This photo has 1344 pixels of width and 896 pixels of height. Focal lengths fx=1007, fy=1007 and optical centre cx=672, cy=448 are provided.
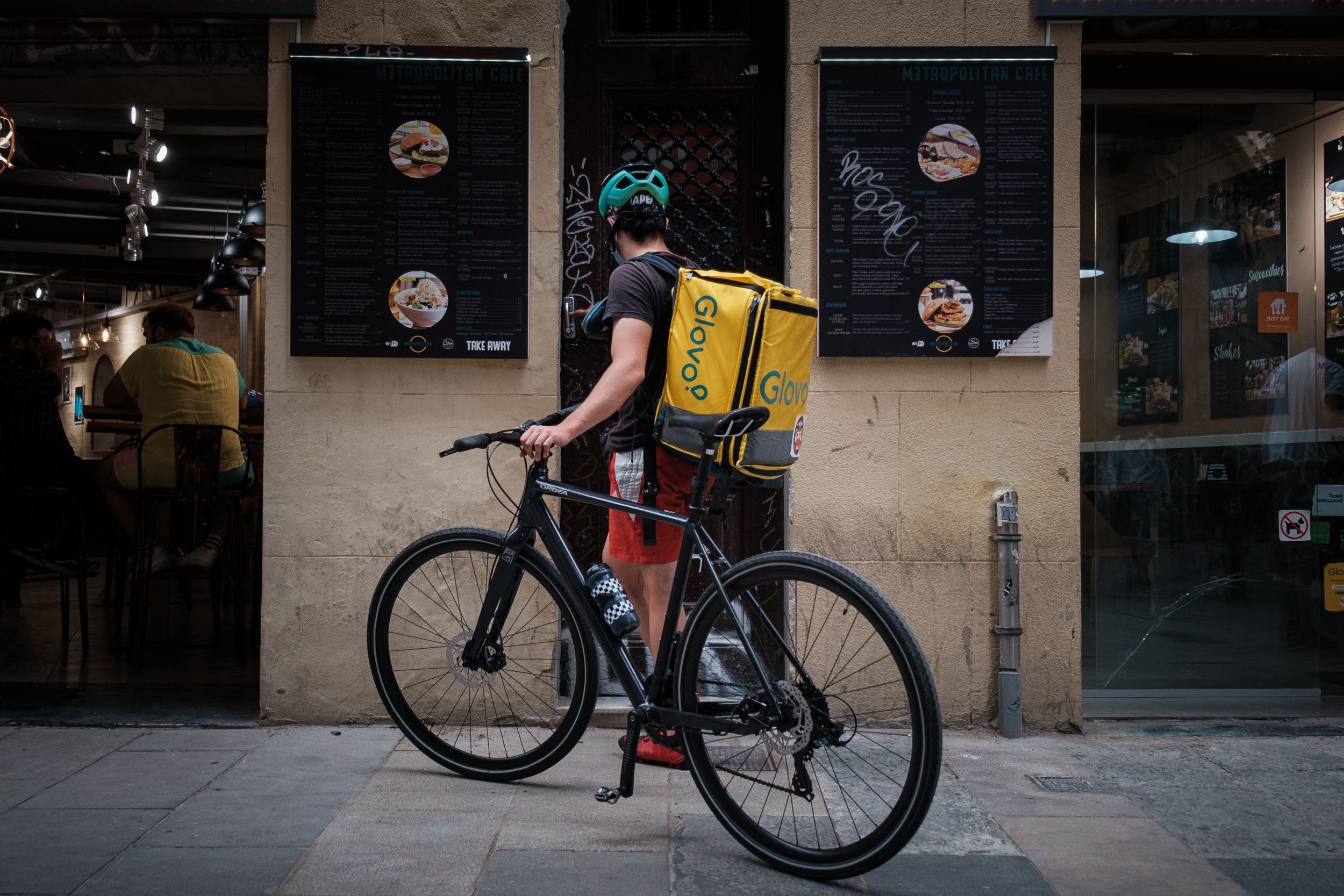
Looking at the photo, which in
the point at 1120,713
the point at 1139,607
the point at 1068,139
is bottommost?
the point at 1120,713

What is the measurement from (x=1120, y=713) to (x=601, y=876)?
291 centimetres

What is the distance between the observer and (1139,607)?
4.87 m

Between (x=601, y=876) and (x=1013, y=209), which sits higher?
(x=1013, y=209)

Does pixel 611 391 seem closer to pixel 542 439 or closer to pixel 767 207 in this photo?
pixel 542 439

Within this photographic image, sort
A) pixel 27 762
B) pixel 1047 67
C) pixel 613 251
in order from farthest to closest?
pixel 613 251
pixel 1047 67
pixel 27 762

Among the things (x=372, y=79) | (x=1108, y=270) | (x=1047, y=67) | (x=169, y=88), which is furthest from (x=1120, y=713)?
(x=169, y=88)

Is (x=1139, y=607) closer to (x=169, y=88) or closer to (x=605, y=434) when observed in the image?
(x=605, y=434)

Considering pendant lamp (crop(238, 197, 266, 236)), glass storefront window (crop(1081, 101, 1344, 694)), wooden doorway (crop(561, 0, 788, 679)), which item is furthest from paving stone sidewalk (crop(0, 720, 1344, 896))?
pendant lamp (crop(238, 197, 266, 236))

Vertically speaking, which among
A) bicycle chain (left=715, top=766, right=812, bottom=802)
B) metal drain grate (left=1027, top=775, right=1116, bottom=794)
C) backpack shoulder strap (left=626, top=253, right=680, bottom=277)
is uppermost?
backpack shoulder strap (left=626, top=253, right=680, bottom=277)

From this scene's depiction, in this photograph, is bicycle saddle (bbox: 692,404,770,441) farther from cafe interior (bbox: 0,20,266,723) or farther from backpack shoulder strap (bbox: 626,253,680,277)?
cafe interior (bbox: 0,20,266,723)

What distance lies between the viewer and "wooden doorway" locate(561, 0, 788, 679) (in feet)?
14.8

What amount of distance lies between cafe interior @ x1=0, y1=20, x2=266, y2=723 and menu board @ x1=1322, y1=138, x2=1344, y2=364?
5.11m

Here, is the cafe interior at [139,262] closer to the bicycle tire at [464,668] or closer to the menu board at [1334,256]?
the bicycle tire at [464,668]

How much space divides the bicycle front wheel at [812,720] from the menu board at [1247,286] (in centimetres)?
315
